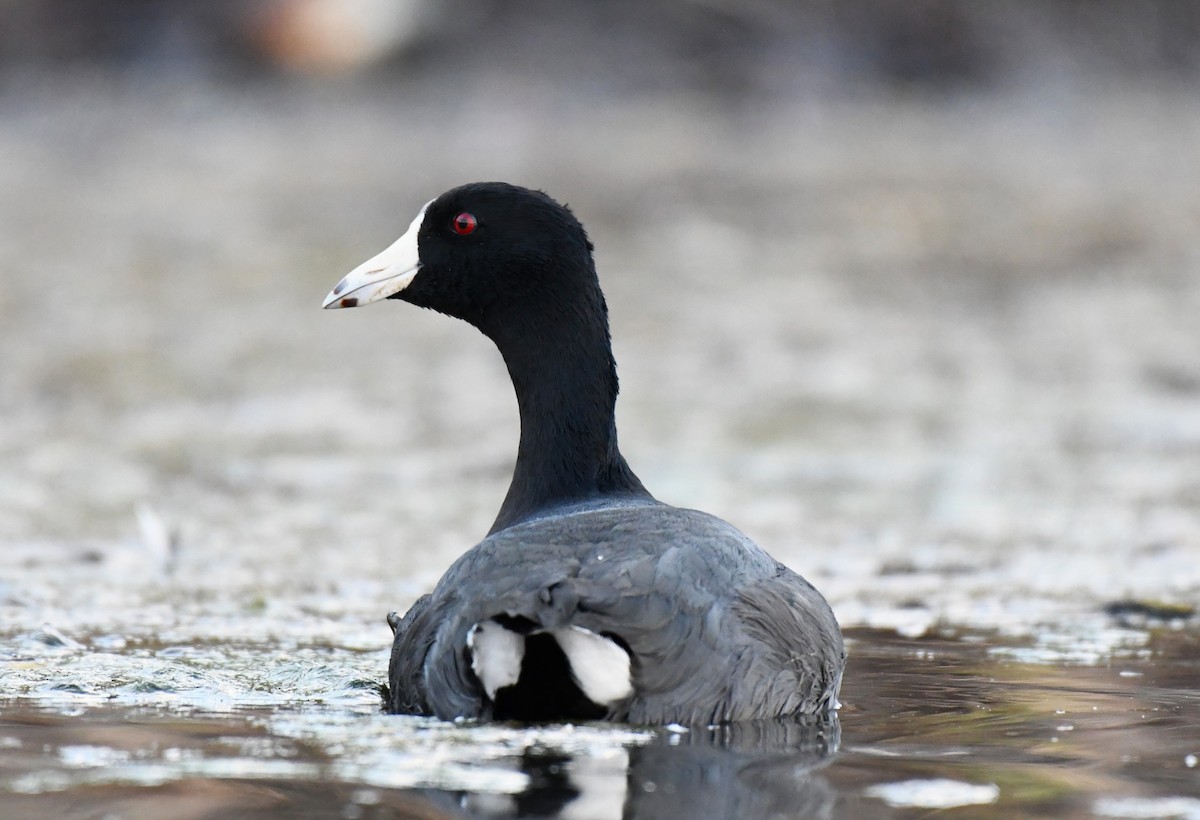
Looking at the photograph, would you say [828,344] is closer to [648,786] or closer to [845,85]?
[648,786]

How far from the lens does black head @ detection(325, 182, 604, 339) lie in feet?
15.9

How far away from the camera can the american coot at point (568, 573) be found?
3.59 metres

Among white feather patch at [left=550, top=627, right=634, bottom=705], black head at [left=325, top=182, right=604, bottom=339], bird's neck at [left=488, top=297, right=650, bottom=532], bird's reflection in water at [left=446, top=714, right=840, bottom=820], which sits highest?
black head at [left=325, top=182, right=604, bottom=339]

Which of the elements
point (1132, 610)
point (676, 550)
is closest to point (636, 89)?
point (1132, 610)

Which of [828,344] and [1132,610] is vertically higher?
[828,344]

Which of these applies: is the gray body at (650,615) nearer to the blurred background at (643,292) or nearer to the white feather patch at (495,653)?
the white feather patch at (495,653)

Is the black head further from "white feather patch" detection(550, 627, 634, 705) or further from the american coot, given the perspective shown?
"white feather patch" detection(550, 627, 634, 705)

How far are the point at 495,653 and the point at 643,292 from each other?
8.82 meters

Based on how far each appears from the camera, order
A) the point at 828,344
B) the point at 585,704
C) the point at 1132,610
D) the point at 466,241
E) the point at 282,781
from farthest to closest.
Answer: the point at 828,344 → the point at 1132,610 → the point at 466,241 → the point at 585,704 → the point at 282,781

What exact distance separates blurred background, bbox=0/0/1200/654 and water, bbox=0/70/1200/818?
0.14 ft

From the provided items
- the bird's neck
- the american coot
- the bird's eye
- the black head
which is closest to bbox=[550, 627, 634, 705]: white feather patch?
the american coot

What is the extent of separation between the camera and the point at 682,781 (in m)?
3.33

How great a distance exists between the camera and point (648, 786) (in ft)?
10.7

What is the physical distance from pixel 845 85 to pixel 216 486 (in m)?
14.0
